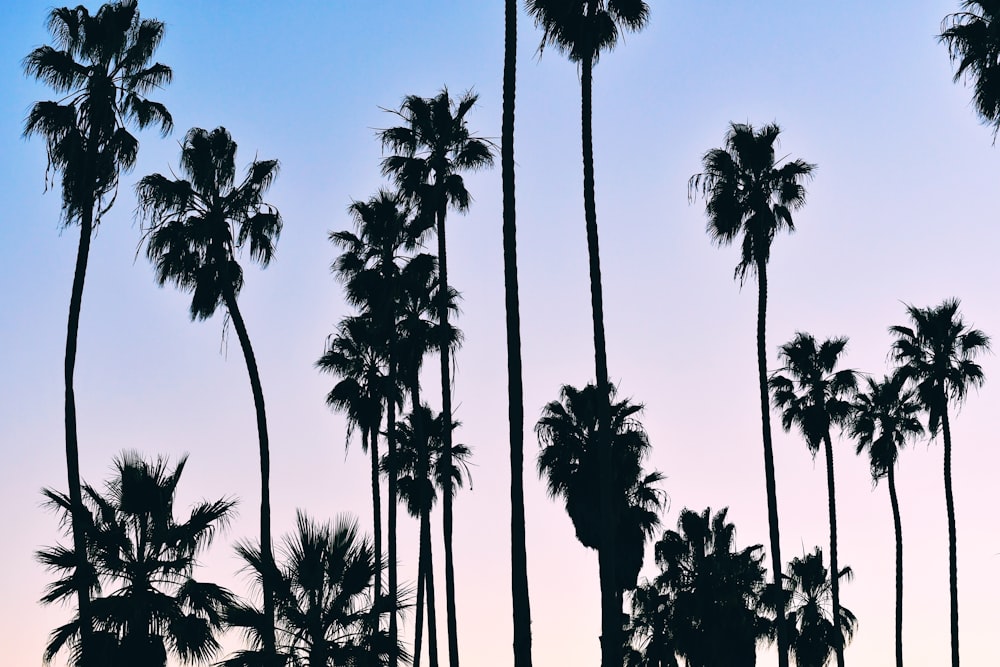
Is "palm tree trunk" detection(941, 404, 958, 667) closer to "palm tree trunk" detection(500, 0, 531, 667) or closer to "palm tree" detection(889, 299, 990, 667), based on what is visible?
"palm tree" detection(889, 299, 990, 667)

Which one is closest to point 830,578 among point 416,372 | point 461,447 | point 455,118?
point 461,447

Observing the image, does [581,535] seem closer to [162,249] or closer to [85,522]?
[162,249]

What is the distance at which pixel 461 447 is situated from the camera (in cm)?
5225

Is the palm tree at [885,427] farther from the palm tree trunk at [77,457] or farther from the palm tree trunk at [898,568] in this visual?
the palm tree trunk at [77,457]

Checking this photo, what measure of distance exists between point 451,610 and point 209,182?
50.0 ft

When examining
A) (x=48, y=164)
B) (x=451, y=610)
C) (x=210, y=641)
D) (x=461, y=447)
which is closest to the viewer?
(x=210, y=641)

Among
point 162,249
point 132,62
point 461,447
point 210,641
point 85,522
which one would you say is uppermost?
point 132,62

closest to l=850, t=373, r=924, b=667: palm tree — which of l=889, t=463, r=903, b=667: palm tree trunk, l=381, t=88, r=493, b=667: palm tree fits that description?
l=889, t=463, r=903, b=667: palm tree trunk

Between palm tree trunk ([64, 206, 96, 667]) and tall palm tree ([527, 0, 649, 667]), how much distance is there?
1091 cm

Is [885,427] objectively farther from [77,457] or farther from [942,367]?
[77,457]

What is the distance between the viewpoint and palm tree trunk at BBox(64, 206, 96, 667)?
2777 centimetres

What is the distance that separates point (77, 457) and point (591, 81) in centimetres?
1570

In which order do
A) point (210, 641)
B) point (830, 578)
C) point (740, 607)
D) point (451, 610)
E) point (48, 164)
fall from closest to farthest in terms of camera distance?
point (210, 641), point (48, 164), point (451, 610), point (740, 607), point (830, 578)

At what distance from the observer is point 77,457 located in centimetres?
3269
